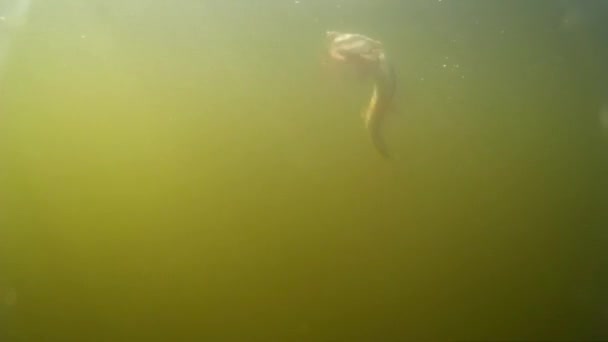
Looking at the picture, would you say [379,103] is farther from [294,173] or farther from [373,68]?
[294,173]

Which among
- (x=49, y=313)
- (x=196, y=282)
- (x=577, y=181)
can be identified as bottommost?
(x=49, y=313)

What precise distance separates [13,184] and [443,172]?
3.10ft

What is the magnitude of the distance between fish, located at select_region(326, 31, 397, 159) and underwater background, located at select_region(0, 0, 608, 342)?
0.8 inches

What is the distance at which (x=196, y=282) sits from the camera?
111 cm

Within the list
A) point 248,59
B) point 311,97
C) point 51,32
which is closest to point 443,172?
point 311,97

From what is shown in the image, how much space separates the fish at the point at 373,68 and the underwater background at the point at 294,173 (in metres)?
0.02

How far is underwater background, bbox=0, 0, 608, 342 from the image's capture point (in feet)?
3.43

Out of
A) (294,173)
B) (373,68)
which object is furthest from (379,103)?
(294,173)

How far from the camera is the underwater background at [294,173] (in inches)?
41.1

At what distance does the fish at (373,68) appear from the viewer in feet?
3.46

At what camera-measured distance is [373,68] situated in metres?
1.06

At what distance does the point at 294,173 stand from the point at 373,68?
292 millimetres

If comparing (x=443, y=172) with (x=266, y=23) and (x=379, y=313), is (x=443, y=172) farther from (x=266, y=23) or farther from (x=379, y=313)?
(x=266, y=23)

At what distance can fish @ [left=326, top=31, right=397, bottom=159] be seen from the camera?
1.05m
